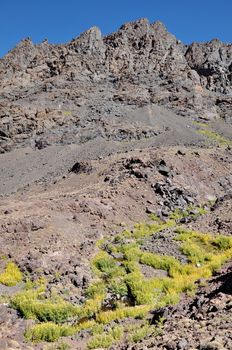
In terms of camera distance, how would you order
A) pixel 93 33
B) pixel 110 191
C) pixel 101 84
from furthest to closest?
pixel 93 33, pixel 101 84, pixel 110 191

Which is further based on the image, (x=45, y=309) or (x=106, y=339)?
(x=45, y=309)

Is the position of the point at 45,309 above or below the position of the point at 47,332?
above

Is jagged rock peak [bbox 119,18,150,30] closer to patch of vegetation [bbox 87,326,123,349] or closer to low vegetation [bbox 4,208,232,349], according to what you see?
low vegetation [bbox 4,208,232,349]

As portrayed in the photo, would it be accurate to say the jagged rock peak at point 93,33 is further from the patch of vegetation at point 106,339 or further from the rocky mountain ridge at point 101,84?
the patch of vegetation at point 106,339

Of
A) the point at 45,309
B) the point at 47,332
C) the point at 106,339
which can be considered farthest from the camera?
the point at 45,309

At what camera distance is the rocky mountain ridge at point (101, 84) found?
55938mm

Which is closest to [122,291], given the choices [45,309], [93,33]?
[45,309]

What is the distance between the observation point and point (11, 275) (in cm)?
1501

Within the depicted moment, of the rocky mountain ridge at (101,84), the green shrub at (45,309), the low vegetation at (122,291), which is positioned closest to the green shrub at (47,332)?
the low vegetation at (122,291)

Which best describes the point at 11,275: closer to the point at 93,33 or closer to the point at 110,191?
the point at 110,191

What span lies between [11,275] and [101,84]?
194 feet

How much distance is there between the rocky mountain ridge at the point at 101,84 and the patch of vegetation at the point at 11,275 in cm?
3755

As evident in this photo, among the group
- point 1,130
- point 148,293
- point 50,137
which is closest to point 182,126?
point 50,137

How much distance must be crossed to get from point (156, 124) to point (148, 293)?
151ft
